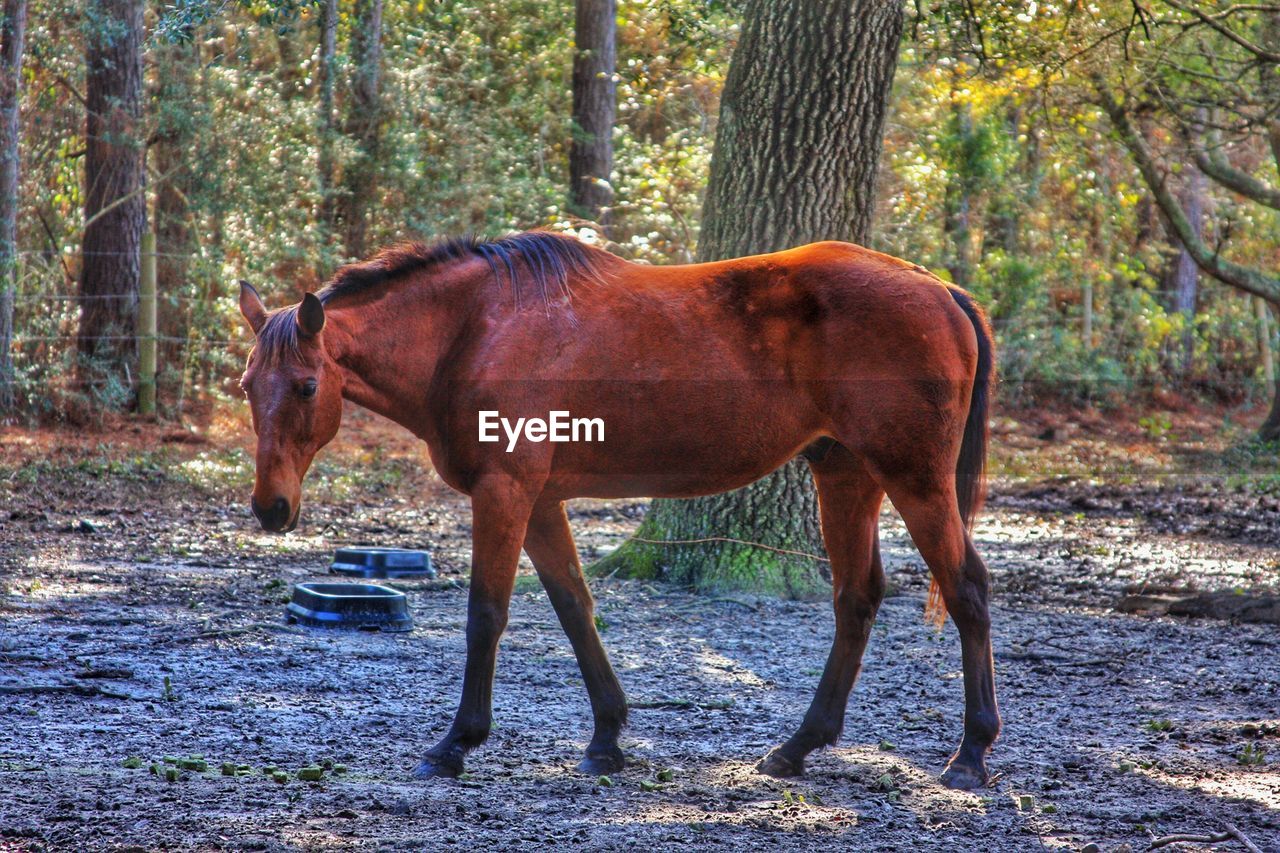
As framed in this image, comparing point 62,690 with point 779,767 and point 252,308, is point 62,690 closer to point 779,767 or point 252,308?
point 252,308

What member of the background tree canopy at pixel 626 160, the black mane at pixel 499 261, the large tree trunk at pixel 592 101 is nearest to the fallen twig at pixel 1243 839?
the black mane at pixel 499 261

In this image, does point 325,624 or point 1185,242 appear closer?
point 325,624

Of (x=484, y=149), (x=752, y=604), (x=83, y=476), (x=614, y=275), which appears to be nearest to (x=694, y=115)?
(x=484, y=149)

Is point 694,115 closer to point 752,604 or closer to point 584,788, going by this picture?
point 752,604

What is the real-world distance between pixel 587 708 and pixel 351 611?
6.01 ft

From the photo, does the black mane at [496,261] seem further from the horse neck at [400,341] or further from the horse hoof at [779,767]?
the horse hoof at [779,767]

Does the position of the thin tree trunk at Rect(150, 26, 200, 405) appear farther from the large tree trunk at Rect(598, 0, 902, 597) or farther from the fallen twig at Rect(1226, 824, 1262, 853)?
the fallen twig at Rect(1226, 824, 1262, 853)

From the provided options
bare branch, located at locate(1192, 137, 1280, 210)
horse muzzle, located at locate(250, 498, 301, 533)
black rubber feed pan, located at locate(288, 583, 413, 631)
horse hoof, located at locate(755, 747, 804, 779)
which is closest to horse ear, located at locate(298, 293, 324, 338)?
horse muzzle, located at locate(250, 498, 301, 533)

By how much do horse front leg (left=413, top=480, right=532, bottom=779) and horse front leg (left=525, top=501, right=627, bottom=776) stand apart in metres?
0.24

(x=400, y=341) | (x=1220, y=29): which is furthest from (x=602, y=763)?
(x=1220, y=29)

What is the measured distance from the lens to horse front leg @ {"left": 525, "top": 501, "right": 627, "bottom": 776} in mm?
4570

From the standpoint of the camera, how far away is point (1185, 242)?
1451cm

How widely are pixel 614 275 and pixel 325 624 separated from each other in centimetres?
288

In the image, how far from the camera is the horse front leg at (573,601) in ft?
15.0
